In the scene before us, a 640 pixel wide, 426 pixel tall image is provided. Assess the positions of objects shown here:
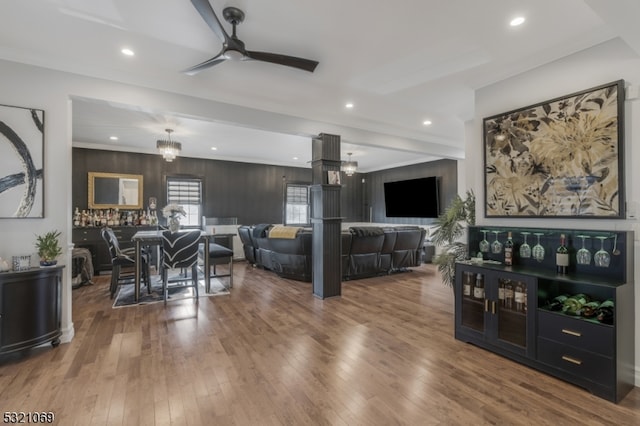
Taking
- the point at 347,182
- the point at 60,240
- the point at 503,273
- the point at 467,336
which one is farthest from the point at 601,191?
the point at 347,182

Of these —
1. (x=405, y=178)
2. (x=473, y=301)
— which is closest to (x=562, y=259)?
(x=473, y=301)

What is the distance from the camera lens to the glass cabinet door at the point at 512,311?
8.27ft

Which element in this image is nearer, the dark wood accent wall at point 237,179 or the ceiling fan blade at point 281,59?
the ceiling fan blade at point 281,59

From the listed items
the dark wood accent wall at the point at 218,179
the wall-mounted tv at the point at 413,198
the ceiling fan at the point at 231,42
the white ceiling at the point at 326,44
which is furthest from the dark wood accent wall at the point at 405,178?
the ceiling fan at the point at 231,42

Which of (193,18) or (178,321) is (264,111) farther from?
(178,321)

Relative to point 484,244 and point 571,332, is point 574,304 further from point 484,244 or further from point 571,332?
point 484,244

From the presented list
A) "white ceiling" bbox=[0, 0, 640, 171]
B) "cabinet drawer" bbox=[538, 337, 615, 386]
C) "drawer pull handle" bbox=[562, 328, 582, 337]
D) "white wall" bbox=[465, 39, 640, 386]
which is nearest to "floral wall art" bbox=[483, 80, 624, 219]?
"white wall" bbox=[465, 39, 640, 386]

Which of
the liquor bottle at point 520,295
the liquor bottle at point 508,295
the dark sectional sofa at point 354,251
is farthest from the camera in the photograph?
the dark sectional sofa at point 354,251

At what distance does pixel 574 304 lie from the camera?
2.31 metres

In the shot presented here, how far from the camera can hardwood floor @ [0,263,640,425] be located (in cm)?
188

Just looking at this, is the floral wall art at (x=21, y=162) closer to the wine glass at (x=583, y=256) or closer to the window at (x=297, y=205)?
the wine glass at (x=583, y=256)

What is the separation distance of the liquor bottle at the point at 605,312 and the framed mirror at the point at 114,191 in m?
7.75

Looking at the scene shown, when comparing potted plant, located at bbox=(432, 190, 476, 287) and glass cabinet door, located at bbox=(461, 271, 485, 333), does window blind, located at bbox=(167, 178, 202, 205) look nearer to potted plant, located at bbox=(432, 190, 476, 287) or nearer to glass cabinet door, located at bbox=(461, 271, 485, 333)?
potted plant, located at bbox=(432, 190, 476, 287)

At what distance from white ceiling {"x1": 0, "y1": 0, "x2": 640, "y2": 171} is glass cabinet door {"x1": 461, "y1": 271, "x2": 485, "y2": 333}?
2.10 m
